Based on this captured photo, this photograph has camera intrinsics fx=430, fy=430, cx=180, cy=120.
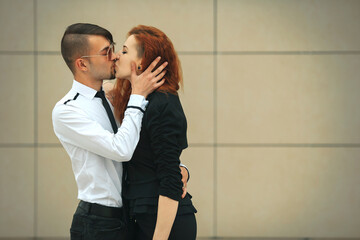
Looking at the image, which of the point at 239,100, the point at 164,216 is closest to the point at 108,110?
the point at 164,216

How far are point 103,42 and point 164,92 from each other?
1.36 ft

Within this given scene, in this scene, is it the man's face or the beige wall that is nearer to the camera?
the man's face

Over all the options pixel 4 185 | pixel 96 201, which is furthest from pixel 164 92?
pixel 4 185

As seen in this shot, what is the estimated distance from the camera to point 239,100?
161 inches

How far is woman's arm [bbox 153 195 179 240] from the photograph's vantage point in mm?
1678

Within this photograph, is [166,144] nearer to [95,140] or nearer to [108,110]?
[95,140]

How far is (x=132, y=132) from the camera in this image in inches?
66.8

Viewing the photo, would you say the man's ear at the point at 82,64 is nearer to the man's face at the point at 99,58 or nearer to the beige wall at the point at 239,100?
the man's face at the point at 99,58

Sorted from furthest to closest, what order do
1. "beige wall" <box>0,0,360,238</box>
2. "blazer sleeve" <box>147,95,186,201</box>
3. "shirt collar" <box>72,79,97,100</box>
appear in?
"beige wall" <box>0,0,360,238</box> < "shirt collar" <box>72,79,97,100</box> < "blazer sleeve" <box>147,95,186,201</box>

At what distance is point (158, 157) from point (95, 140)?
0.89 ft

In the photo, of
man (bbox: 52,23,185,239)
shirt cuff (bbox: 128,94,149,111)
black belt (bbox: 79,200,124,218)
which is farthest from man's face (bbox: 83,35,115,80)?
black belt (bbox: 79,200,124,218)

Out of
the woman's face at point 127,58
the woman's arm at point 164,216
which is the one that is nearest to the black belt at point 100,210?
the woman's arm at point 164,216

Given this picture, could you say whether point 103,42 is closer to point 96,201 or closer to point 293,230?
point 96,201

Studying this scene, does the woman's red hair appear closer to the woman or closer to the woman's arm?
the woman
